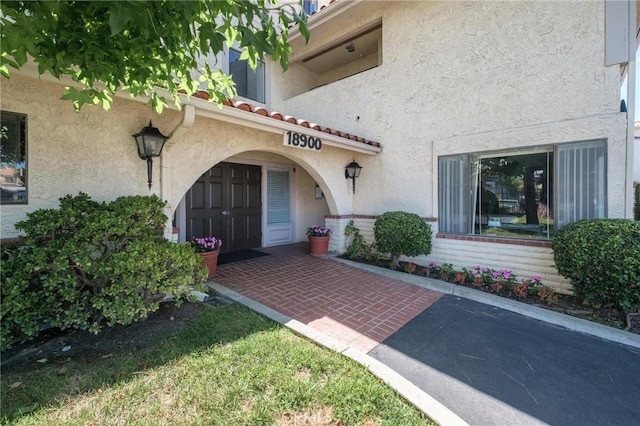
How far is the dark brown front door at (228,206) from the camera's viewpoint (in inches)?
309

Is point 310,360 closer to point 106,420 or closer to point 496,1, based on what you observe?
point 106,420

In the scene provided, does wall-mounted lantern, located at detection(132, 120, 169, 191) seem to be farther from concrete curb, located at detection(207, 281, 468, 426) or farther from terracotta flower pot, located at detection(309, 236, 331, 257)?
terracotta flower pot, located at detection(309, 236, 331, 257)

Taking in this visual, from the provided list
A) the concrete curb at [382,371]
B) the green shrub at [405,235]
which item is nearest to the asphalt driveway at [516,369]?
the concrete curb at [382,371]

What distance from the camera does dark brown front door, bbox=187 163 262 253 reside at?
25.7 feet

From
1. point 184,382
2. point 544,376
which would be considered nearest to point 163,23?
point 184,382

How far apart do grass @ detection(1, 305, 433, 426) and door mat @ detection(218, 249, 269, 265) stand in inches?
166

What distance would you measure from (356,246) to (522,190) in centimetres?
394

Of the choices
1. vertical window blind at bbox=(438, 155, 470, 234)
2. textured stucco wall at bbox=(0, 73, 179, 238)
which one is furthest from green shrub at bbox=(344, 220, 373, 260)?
textured stucco wall at bbox=(0, 73, 179, 238)

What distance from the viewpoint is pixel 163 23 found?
1892 mm

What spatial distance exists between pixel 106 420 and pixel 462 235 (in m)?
6.55

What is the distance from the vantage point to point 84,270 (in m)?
3.16

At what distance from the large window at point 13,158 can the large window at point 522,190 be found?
7.22 metres

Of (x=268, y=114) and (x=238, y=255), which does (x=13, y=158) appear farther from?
(x=238, y=255)

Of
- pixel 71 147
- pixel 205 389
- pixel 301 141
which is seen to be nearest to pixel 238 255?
pixel 301 141
